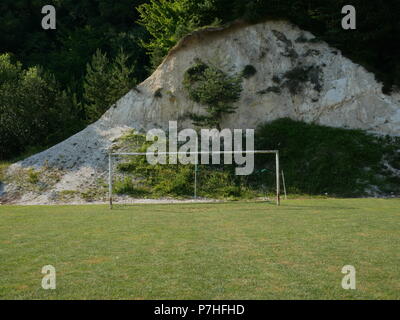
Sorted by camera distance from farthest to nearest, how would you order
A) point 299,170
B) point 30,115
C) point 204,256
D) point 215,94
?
point 30,115 → point 215,94 → point 299,170 → point 204,256

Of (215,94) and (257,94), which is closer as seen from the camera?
(215,94)

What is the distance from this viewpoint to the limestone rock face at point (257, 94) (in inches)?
982

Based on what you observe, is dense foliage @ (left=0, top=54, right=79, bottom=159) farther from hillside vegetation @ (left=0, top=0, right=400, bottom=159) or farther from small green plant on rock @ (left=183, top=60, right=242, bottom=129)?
small green plant on rock @ (left=183, top=60, right=242, bottom=129)

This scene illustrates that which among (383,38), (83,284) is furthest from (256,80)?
(83,284)

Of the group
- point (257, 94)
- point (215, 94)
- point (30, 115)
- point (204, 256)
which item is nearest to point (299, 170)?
point (257, 94)

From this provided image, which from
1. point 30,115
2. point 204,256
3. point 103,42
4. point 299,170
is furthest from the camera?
point 103,42

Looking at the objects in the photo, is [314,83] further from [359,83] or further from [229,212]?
[229,212]

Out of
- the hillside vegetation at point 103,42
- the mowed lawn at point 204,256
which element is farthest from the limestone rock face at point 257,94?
the mowed lawn at point 204,256

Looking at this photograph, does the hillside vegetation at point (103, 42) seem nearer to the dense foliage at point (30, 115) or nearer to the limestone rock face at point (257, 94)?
the dense foliage at point (30, 115)

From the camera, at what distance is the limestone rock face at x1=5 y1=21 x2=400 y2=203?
24953mm

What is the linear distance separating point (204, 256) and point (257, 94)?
20.5 m

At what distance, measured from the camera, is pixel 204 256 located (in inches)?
291

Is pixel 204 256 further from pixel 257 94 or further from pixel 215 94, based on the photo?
pixel 257 94

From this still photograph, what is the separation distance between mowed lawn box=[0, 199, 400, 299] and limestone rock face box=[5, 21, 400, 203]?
13.0 meters
